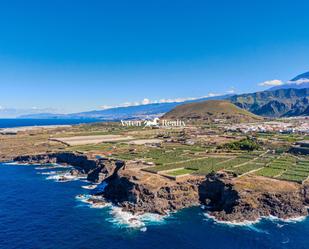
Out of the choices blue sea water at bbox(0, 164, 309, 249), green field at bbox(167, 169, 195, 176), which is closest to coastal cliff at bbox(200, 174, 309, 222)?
blue sea water at bbox(0, 164, 309, 249)

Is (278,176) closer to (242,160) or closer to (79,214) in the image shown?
(242,160)

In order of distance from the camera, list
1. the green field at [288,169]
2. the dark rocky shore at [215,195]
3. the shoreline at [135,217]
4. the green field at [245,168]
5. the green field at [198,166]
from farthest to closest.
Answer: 1. the green field at [198,166]
2. the green field at [245,168]
3. the green field at [288,169]
4. the dark rocky shore at [215,195]
5. the shoreline at [135,217]

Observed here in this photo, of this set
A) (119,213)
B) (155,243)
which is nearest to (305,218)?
(155,243)

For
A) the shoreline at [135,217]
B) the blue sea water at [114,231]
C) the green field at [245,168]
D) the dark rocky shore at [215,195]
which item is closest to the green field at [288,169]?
the green field at [245,168]

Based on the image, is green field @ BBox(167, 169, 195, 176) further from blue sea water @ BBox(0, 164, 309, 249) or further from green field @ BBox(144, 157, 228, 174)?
blue sea water @ BBox(0, 164, 309, 249)

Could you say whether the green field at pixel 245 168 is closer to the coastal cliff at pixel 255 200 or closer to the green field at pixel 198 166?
the green field at pixel 198 166

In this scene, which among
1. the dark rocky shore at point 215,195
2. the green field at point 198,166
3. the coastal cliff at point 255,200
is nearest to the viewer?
the coastal cliff at point 255,200

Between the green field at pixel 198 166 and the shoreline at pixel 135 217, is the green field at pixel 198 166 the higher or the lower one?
the higher one

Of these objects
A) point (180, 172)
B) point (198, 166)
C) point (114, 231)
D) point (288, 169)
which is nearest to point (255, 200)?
point (180, 172)
